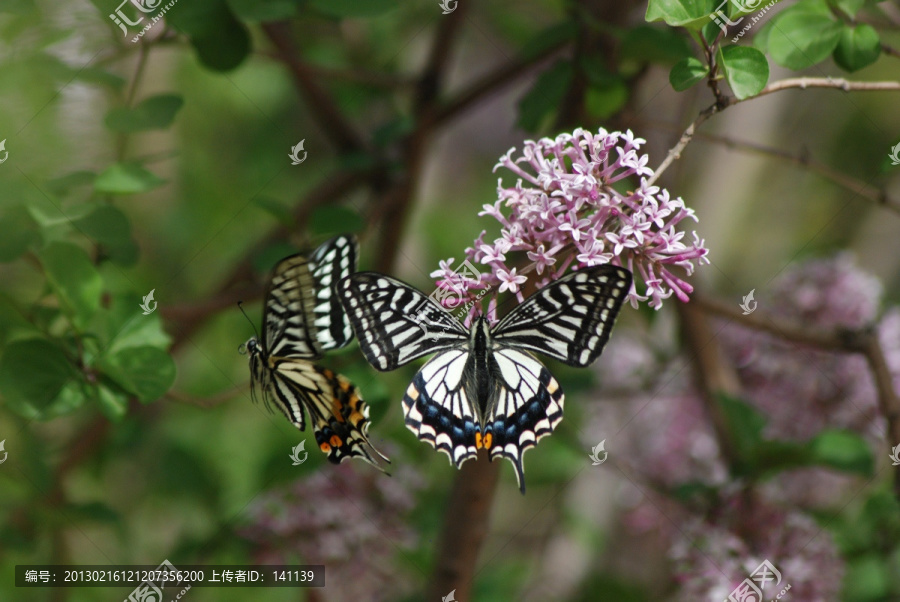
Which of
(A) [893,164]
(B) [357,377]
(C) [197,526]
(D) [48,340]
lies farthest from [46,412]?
(A) [893,164]

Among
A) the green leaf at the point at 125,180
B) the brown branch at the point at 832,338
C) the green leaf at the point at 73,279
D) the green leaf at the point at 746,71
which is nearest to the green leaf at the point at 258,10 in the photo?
the green leaf at the point at 125,180

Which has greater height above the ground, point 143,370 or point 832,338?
point 832,338

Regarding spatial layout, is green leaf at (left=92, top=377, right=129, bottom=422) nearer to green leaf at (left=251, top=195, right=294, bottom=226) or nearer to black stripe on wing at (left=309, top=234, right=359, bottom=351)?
black stripe on wing at (left=309, top=234, right=359, bottom=351)

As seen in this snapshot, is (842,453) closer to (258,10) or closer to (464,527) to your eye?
(464,527)

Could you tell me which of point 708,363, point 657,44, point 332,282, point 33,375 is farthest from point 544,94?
point 33,375

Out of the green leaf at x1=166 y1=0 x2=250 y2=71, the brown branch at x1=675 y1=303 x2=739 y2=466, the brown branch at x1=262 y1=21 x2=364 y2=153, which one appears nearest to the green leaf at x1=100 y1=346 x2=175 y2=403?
the green leaf at x1=166 y1=0 x2=250 y2=71

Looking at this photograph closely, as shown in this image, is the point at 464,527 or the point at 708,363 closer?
the point at 464,527

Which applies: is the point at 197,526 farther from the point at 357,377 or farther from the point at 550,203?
the point at 550,203

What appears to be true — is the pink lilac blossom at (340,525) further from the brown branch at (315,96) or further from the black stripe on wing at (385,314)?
the brown branch at (315,96)
